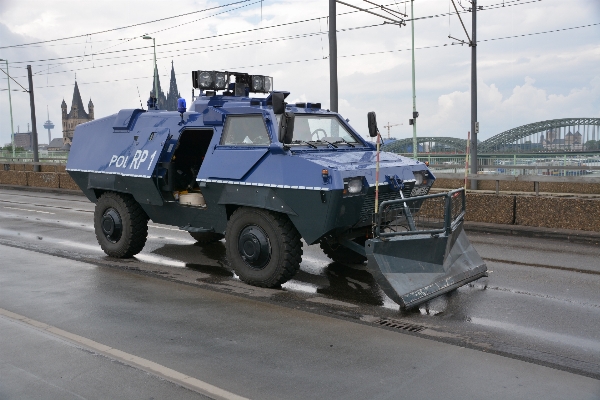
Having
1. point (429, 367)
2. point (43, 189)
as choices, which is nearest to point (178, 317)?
point (429, 367)

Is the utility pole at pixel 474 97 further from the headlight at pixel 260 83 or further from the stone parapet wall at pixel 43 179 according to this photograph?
the stone parapet wall at pixel 43 179

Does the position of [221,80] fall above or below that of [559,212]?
above

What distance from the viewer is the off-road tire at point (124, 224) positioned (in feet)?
32.7

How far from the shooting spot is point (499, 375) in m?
4.99

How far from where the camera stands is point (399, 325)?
6.45 meters

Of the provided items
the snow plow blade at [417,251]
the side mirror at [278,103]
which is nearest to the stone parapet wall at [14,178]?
the side mirror at [278,103]

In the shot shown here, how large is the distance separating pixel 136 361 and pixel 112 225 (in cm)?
513

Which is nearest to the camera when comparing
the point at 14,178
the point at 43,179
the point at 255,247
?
the point at 255,247

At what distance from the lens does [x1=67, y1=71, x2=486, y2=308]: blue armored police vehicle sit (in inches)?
283

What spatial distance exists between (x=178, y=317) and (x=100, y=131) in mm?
4950

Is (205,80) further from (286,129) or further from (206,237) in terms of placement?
(206,237)

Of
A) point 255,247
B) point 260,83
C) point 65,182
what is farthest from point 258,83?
point 65,182

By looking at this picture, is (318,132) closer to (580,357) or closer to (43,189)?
(580,357)

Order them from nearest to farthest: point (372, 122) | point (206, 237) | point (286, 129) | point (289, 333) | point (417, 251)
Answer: point (289, 333) → point (417, 251) → point (286, 129) → point (372, 122) → point (206, 237)
